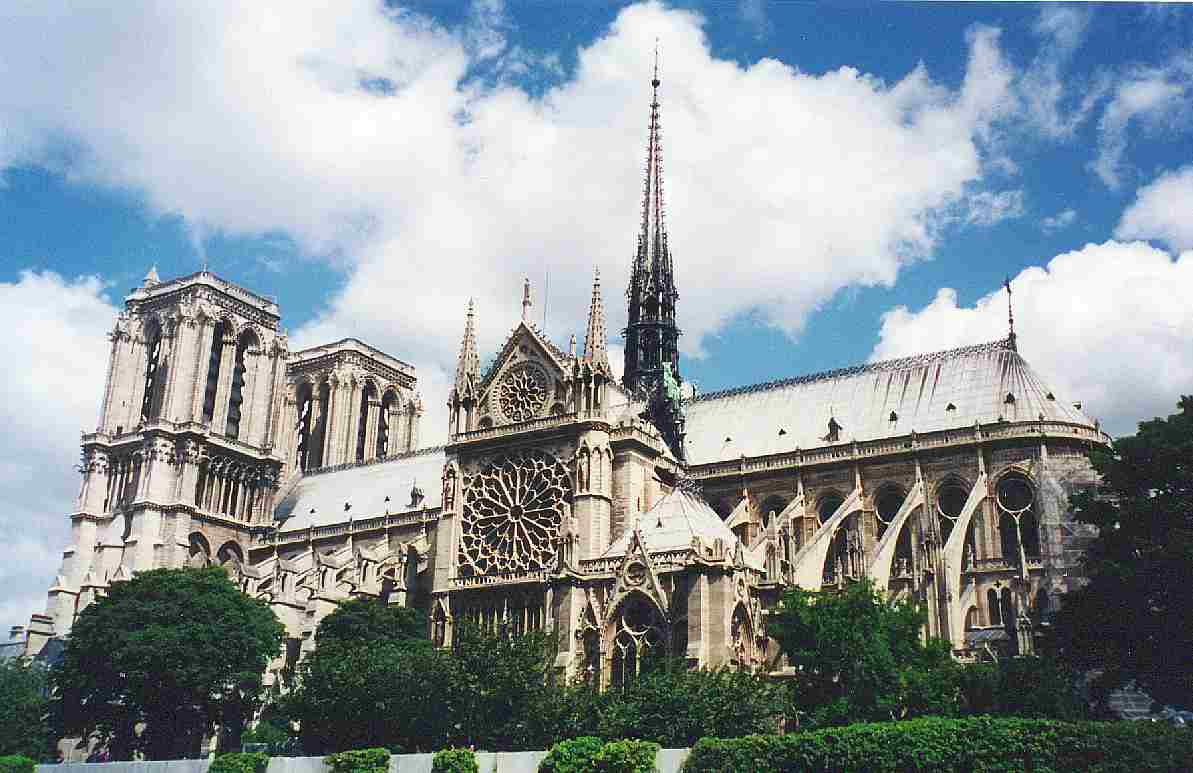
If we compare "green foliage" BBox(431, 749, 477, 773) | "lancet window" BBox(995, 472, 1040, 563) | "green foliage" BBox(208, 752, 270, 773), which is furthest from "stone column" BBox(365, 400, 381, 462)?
"green foliage" BBox(431, 749, 477, 773)

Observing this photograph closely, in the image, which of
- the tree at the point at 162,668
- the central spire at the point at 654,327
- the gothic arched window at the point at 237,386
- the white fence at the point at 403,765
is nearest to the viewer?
the white fence at the point at 403,765

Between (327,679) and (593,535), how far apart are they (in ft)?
47.3

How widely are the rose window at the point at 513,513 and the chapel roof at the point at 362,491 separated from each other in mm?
17722

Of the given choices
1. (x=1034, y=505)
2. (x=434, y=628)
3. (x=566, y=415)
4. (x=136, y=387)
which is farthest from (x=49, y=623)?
(x=1034, y=505)

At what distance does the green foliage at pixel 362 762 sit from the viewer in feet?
145

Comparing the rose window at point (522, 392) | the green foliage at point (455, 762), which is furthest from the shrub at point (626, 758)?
the rose window at point (522, 392)

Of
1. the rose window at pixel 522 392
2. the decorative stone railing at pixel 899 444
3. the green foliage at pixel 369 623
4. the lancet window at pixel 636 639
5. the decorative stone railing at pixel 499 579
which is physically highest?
the rose window at pixel 522 392

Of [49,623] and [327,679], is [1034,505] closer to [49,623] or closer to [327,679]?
[327,679]

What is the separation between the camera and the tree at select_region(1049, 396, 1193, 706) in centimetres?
4094

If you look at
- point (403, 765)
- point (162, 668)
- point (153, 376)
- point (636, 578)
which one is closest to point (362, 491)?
point (153, 376)

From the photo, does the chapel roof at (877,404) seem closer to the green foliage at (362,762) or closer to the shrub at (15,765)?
the green foliage at (362,762)

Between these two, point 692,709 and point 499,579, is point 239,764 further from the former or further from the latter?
point 499,579

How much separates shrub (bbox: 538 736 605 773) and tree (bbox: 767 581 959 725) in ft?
28.3

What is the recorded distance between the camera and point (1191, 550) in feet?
130
